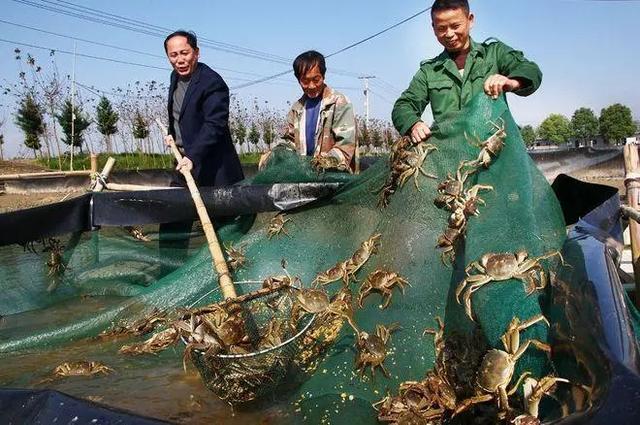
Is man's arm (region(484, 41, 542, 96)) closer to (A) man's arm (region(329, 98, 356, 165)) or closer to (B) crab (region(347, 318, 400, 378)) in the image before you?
(B) crab (region(347, 318, 400, 378))

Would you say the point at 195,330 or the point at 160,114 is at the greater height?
the point at 160,114

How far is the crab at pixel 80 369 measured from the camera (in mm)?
3258

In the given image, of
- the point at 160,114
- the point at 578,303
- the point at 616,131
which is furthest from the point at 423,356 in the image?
the point at 616,131

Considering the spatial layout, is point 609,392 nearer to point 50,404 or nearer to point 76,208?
point 50,404

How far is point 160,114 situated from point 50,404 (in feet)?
115

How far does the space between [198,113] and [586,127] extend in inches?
4353

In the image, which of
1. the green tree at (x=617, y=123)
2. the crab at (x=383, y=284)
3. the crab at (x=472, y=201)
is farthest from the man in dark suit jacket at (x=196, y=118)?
the green tree at (x=617, y=123)

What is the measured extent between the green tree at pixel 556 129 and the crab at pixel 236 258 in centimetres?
11632

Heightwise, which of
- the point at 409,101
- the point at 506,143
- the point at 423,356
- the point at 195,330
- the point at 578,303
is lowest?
the point at 423,356

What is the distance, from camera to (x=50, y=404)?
67.9 inches

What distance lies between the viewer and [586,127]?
10425 centimetres

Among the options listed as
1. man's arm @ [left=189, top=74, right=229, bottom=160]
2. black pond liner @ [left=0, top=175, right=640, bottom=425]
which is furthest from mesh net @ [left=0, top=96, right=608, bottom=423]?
man's arm @ [left=189, top=74, right=229, bottom=160]

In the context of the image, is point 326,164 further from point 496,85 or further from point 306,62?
point 496,85

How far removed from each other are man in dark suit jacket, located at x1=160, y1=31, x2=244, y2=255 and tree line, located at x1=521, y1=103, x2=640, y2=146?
227 feet
